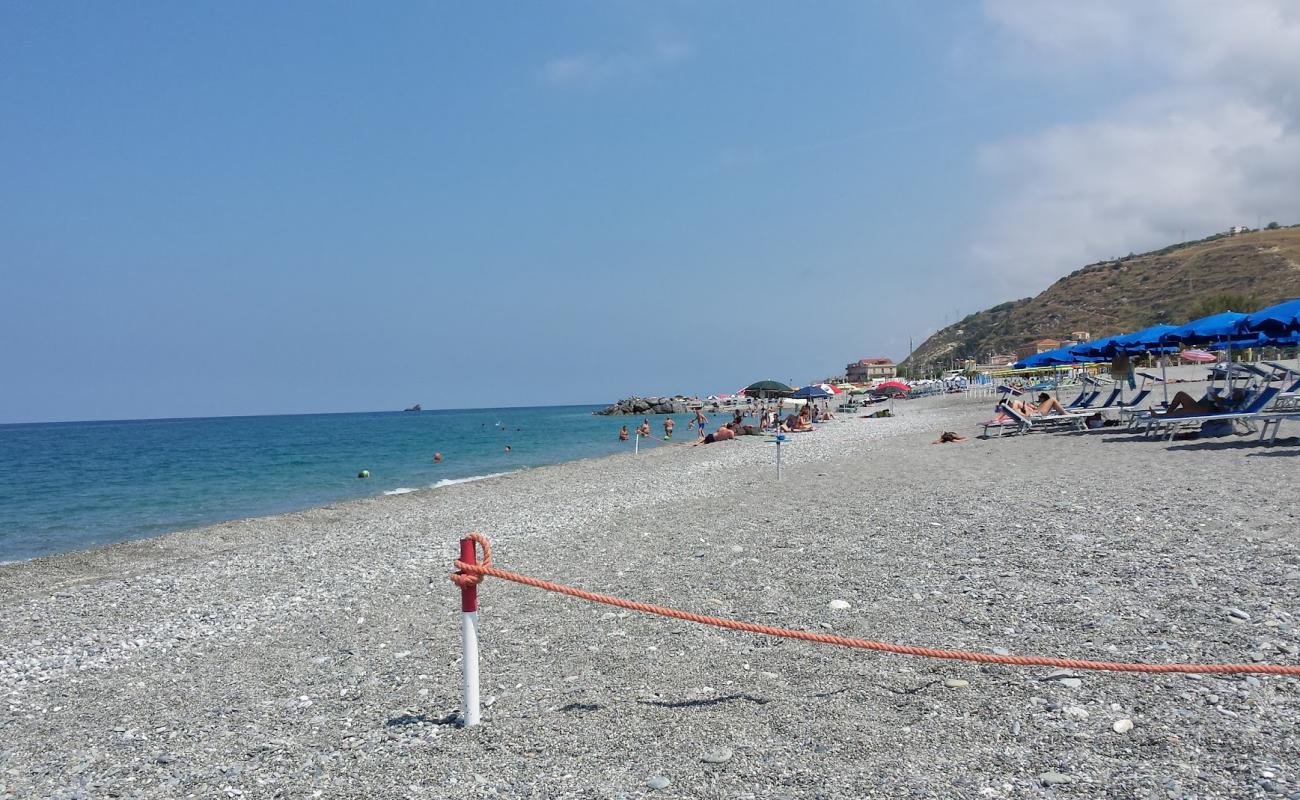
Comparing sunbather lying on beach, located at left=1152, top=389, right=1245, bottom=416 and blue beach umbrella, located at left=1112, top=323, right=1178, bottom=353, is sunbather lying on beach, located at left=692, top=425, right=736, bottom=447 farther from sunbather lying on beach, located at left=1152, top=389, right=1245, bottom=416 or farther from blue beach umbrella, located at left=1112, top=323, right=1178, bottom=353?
sunbather lying on beach, located at left=1152, top=389, right=1245, bottom=416

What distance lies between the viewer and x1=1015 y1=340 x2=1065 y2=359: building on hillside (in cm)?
8763

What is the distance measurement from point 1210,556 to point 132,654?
857 centimetres

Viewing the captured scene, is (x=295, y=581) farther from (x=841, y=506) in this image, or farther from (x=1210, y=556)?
(x=1210, y=556)

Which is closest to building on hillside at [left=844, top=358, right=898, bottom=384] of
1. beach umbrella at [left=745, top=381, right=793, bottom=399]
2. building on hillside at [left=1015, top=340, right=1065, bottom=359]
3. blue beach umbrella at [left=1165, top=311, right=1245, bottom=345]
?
building on hillside at [left=1015, top=340, right=1065, bottom=359]

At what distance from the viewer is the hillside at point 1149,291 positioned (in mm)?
82625

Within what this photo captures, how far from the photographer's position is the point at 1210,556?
241 inches

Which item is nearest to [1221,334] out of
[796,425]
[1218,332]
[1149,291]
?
[1218,332]

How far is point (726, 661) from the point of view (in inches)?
191

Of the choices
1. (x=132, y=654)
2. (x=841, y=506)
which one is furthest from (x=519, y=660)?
(x=841, y=506)

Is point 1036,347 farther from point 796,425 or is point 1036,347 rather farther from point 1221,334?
point 1221,334

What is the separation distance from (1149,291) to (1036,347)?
19722 millimetres

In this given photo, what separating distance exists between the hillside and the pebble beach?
2945 inches

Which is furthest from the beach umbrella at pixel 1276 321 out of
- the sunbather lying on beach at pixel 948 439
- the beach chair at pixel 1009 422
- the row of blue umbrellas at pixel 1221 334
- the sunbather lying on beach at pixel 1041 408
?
the sunbather lying on beach at pixel 948 439

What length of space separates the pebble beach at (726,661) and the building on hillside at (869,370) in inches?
5533
